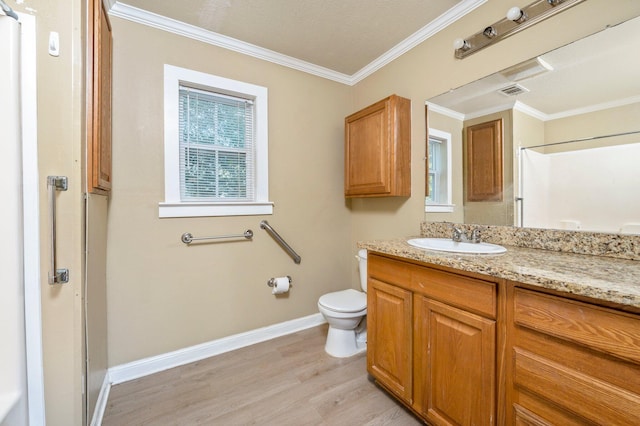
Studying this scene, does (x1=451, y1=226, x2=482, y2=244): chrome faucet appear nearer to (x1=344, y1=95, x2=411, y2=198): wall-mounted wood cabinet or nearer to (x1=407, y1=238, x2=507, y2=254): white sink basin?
(x1=407, y1=238, x2=507, y2=254): white sink basin

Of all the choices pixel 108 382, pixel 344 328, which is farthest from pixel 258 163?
pixel 108 382

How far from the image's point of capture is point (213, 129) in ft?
6.77

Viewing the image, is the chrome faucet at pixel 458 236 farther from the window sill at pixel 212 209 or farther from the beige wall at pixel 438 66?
the window sill at pixel 212 209

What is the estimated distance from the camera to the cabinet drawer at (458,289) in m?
1.00

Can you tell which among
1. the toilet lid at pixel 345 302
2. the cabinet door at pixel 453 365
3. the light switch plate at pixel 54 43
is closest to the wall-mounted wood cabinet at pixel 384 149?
the toilet lid at pixel 345 302

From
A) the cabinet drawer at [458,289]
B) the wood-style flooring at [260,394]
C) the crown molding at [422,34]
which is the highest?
the crown molding at [422,34]

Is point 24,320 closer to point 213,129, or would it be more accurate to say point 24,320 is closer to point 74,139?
point 74,139

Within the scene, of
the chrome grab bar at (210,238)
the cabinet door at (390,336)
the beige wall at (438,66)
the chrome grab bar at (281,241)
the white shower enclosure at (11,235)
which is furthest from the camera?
the chrome grab bar at (281,241)

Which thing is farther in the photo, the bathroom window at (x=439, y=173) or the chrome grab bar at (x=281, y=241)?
the chrome grab bar at (x=281, y=241)

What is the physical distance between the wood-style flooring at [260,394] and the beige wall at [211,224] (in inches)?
9.0

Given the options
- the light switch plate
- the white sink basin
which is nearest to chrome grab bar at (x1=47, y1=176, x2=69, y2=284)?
the light switch plate

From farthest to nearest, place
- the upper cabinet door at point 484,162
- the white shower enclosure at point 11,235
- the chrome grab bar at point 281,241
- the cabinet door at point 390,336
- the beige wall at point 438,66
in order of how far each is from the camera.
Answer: the chrome grab bar at point 281,241 < the upper cabinet door at point 484,162 < the cabinet door at point 390,336 < the beige wall at point 438,66 < the white shower enclosure at point 11,235

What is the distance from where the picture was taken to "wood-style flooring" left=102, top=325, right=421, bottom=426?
1.40 m

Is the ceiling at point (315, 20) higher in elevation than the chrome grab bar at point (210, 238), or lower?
higher
